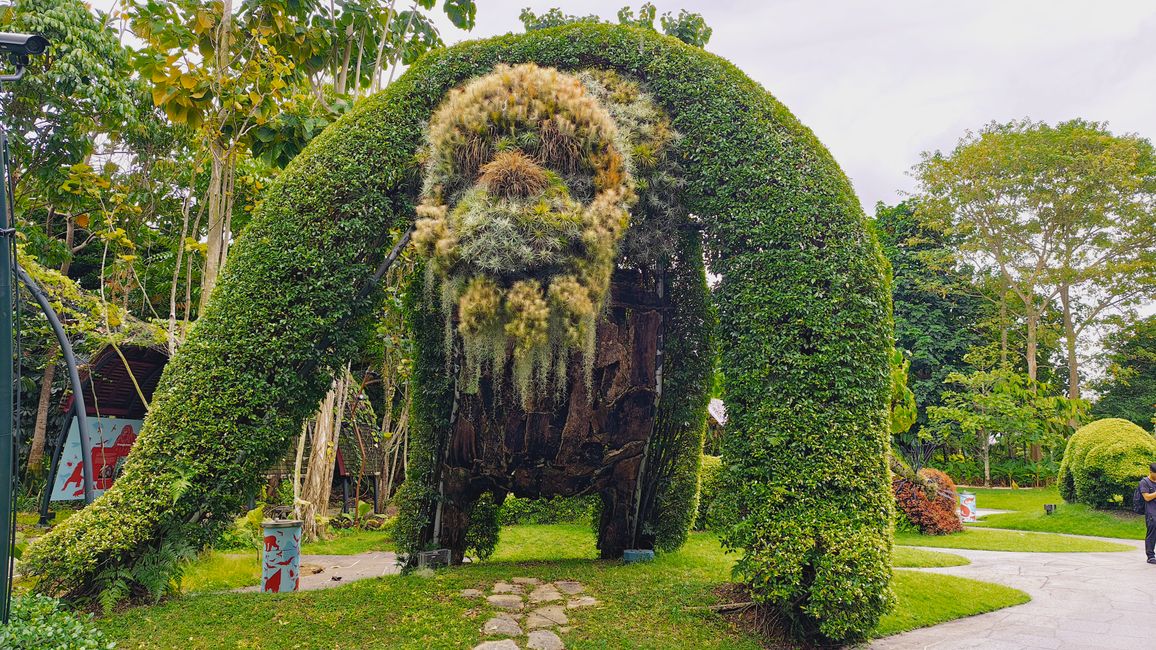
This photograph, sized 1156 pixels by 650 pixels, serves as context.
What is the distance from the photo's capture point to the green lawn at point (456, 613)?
4.68 meters

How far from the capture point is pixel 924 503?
12742mm

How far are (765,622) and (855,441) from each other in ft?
5.12

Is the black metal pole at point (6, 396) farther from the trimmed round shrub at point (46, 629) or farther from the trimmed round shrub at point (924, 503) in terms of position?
the trimmed round shrub at point (924, 503)

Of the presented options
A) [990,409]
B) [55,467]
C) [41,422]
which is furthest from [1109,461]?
[41,422]

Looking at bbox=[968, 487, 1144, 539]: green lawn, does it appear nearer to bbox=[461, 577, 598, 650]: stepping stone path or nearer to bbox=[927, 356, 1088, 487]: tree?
bbox=[927, 356, 1088, 487]: tree

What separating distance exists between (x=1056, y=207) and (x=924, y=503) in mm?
14915

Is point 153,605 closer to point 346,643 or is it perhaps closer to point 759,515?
point 346,643

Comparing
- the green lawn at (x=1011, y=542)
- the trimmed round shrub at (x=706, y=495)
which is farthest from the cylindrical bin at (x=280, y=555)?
the green lawn at (x=1011, y=542)

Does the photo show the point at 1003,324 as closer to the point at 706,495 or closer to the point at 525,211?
the point at 706,495

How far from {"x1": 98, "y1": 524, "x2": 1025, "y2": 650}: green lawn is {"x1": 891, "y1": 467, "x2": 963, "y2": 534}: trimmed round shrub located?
605 cm

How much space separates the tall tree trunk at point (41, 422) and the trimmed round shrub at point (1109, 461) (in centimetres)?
2160

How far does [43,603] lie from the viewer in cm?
447

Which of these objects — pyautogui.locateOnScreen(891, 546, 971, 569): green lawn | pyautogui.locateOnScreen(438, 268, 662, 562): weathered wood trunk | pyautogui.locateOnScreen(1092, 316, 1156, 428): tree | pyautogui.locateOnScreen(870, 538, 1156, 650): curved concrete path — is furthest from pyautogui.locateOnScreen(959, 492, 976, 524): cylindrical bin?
pyautogui.locateOnScreen(1092, 316, 1156, 428): tree

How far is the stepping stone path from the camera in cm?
475
